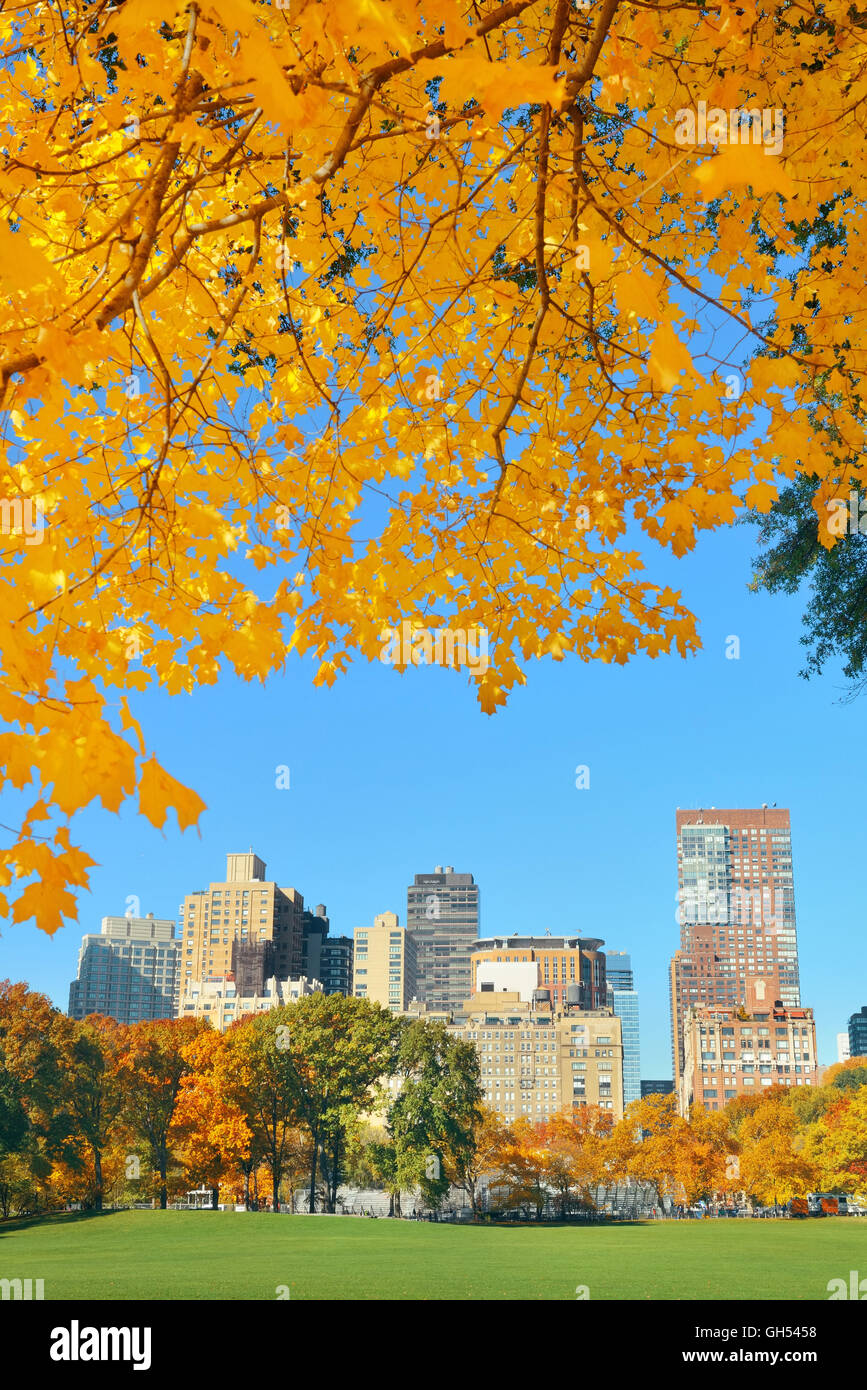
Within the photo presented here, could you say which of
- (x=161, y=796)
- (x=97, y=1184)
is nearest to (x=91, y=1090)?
(x=97, y=1184)

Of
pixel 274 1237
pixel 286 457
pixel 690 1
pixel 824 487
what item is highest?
pixel 690 1

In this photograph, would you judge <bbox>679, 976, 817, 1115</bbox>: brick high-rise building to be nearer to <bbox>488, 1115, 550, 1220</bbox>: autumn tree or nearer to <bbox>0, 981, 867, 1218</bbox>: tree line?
<bbox>488, 1115, 550, 1220</bbox>: autumn tree

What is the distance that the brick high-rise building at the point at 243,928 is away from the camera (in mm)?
69312

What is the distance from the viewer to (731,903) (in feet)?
484

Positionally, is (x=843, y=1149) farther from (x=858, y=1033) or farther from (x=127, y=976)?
(x=858, y=1033)

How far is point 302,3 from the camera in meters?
2.24

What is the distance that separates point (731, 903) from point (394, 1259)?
13452cm

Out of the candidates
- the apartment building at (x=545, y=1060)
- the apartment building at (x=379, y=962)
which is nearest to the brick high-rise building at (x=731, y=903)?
the apartment building at (x=379, y=962)

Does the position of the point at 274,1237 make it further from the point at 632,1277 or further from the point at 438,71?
the point at 438,71

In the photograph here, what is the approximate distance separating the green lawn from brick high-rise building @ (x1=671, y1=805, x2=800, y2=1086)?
4557 inches

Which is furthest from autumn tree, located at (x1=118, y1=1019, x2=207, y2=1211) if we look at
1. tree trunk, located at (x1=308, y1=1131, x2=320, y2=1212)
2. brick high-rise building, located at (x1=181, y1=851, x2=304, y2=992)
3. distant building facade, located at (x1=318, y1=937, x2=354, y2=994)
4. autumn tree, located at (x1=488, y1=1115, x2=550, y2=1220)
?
distant building facade, located at (x1=318, y1=937, x2=354, y2=994)

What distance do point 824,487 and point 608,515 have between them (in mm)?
858

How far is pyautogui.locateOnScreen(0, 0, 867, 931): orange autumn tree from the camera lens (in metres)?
2.64
